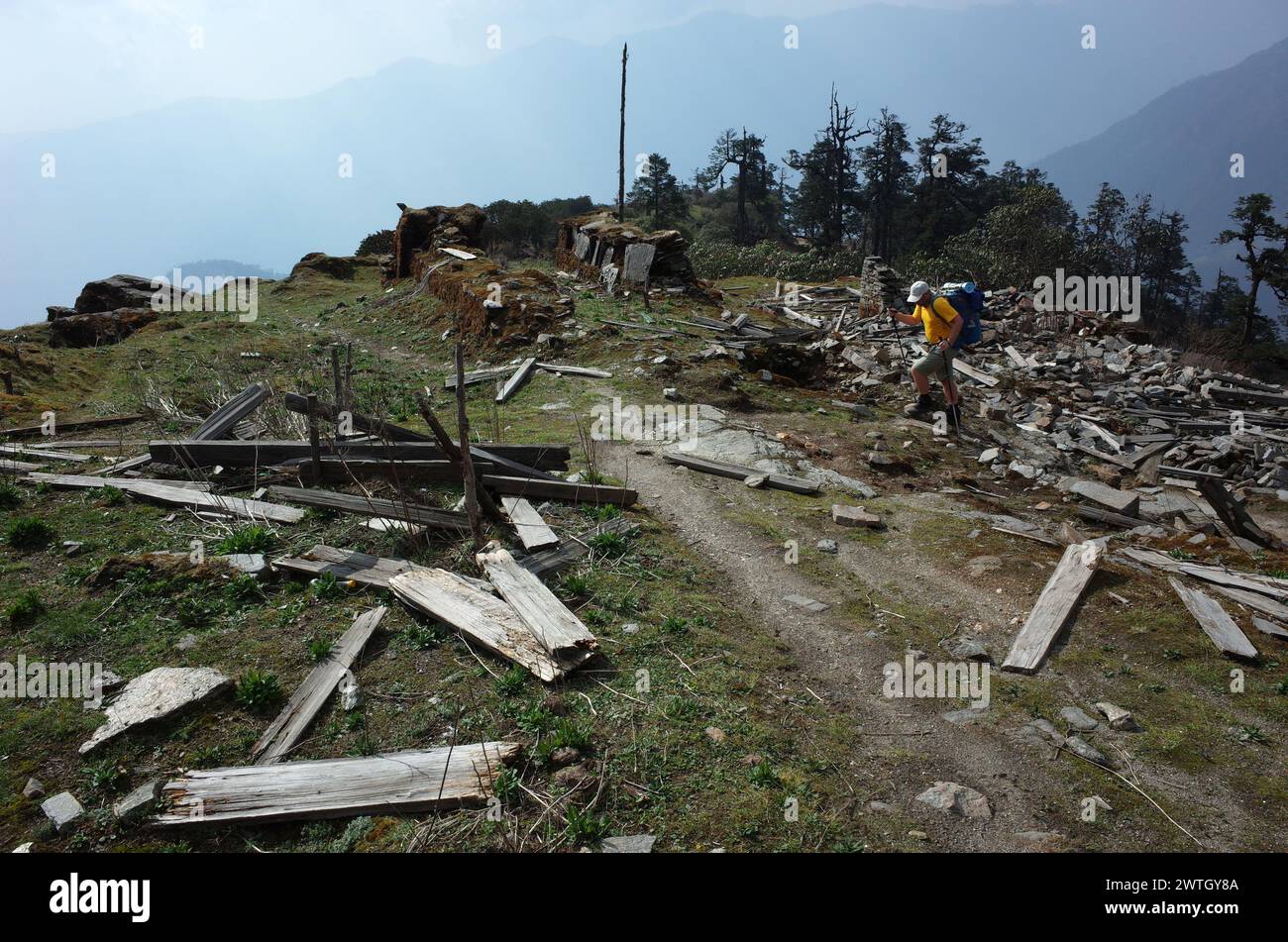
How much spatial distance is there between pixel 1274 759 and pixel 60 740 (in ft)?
26.0

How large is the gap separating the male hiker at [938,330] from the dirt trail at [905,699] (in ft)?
12.7

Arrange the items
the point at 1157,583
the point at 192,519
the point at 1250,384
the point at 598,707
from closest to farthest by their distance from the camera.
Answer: the point at 598,707 < the point at 1157,583 < the point at 192,519 < the point at 1250,384

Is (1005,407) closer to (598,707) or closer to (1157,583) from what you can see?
(1157,583)

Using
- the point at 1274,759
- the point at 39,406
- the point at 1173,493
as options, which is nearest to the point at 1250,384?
the point at 1173,493

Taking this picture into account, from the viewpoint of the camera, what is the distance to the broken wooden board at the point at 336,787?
393cm

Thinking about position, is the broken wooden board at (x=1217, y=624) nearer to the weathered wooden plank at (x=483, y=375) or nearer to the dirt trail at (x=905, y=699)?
the dirt trail at (x=905, y=699)

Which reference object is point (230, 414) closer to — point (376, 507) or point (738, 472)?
point (376, 507)

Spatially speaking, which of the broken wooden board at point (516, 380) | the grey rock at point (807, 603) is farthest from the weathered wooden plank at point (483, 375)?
the grey rock at point (807, 603)

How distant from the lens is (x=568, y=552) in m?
6.83

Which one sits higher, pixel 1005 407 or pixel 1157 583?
pixel 1005 407

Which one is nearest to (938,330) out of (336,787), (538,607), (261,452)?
(538,607)

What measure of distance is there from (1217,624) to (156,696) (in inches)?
326
